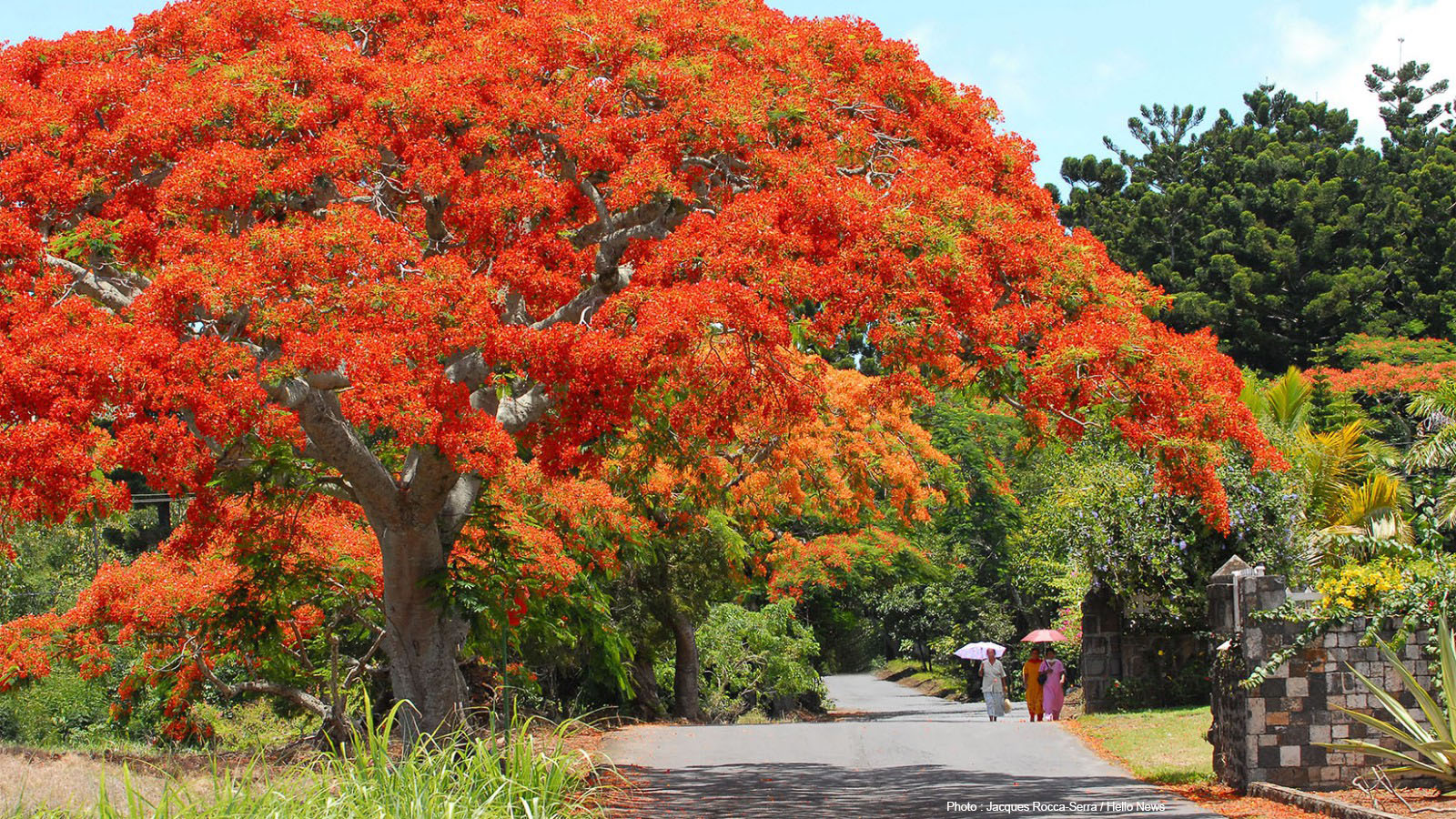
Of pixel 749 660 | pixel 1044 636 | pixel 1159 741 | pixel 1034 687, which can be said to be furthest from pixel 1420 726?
pixel 749 660

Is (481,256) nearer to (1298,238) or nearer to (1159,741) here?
(1159,741)

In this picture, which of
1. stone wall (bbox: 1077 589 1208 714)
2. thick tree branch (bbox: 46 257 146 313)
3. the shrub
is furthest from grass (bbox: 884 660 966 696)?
thick tree branch (bbox: 46 257 146 313)

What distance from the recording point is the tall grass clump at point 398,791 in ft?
22.2

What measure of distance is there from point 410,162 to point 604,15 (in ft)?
7.04

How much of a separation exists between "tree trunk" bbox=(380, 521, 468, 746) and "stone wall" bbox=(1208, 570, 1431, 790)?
265 inches

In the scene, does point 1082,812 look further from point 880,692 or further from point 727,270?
point 880,692

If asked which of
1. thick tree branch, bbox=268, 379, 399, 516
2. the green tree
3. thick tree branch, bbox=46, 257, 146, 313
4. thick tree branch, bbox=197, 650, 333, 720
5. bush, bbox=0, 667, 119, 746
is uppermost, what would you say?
the green tree

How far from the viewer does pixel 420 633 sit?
481 inches

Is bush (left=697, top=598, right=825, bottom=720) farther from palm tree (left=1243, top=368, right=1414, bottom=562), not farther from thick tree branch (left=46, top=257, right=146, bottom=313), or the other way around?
thick tree branch (left=46, top=257, right=146, bottom=313)

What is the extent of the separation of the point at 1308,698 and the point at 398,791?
754 cm

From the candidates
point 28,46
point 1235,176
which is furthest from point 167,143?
point 1235,176

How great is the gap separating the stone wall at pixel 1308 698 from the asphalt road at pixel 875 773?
3.00 ft

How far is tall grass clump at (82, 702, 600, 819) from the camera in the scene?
6.78 metres

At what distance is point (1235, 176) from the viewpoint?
48406mm
